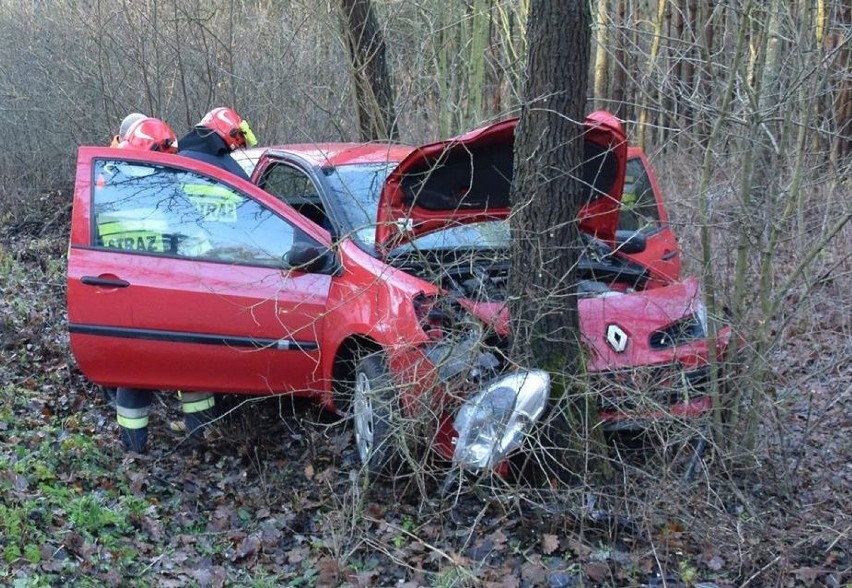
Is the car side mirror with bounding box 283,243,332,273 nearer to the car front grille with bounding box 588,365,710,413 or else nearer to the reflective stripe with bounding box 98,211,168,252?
the reflective stripe with bounding box 98,211,168,252

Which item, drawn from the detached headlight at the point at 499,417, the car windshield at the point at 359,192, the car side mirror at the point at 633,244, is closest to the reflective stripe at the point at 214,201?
the car windshield at the point at 359,192

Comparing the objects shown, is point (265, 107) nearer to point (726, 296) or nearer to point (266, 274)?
point (266, 274)

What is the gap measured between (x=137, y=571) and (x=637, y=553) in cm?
225

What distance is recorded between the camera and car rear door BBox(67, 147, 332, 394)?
5.43m

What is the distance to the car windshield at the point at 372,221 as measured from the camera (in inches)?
205

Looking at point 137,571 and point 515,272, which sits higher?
point 515,272

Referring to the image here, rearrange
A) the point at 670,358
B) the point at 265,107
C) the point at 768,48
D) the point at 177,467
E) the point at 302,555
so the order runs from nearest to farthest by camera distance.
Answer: the point at 302,555, the point at 670,358, the point at 768,48, the point at 177,467, the point at 265,107

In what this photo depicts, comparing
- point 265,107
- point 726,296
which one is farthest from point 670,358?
point 265,107

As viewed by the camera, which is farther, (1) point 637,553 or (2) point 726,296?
(2) point 726,296

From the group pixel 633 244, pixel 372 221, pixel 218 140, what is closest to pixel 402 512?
pixel 372 221

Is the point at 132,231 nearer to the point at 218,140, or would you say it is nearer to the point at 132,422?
the point at 132,422

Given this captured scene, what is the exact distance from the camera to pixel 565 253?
15.8 ft

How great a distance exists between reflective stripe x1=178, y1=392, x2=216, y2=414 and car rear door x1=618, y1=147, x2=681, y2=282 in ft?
9.45

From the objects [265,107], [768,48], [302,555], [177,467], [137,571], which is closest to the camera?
[137,571]
